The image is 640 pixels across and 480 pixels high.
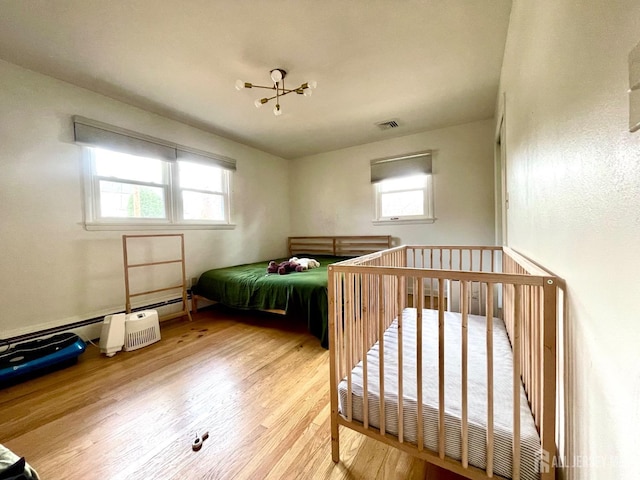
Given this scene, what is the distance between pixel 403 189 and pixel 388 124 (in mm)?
1068

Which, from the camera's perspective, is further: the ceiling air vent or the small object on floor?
the ceiling air vent

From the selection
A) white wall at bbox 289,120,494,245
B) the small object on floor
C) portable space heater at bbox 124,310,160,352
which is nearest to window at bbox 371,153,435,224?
white wall at bbox 289,120,494,245

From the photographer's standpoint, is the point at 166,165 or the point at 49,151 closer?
the point at 49,151

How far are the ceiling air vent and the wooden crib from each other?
114 inches

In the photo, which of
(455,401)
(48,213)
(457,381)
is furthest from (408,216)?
(48,213)

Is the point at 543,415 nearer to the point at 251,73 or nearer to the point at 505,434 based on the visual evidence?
the point at 505,434

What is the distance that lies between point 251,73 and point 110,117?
1.69 m

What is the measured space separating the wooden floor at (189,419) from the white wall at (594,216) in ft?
2.77

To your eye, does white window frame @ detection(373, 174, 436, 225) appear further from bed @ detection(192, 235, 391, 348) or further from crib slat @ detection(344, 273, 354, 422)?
crib slat @ detection(344, 273, 354, 422)

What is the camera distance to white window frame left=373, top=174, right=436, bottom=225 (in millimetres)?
3926

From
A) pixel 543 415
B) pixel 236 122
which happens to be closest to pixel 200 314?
pixel 236 122

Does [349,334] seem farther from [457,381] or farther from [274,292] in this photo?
[274,292]

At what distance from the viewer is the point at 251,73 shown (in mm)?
2326

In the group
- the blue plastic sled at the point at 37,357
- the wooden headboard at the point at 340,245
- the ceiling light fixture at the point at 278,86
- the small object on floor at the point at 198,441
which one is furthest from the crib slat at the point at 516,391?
the wooden headboard at the point at 340,245
